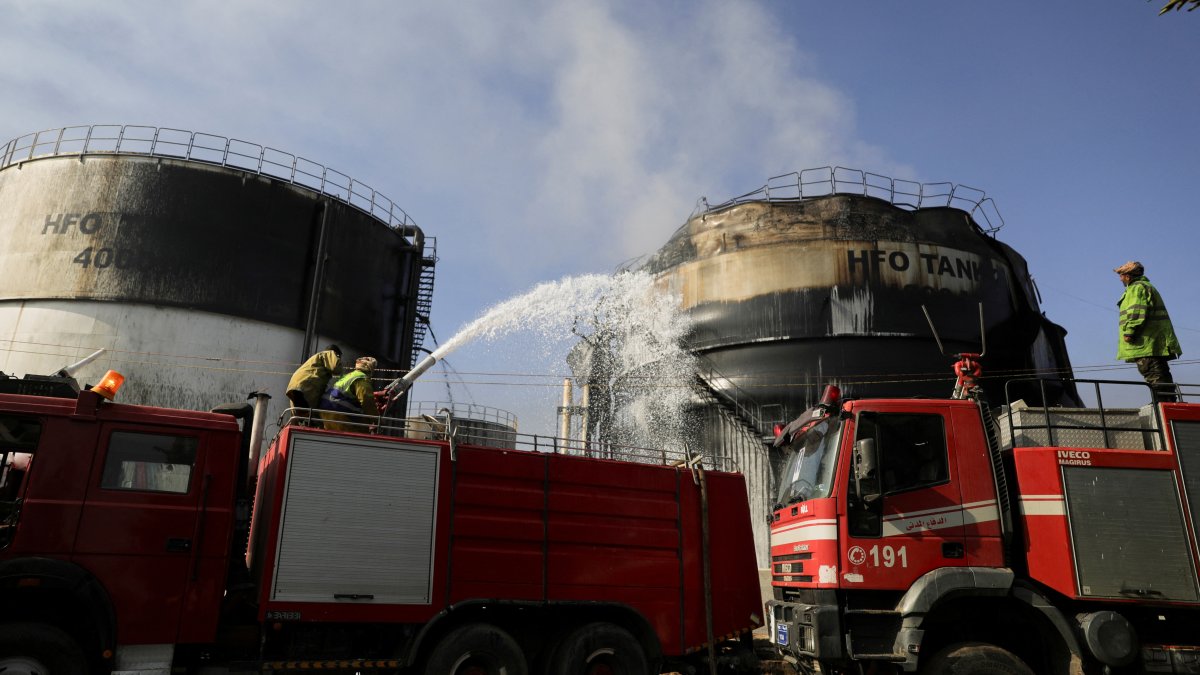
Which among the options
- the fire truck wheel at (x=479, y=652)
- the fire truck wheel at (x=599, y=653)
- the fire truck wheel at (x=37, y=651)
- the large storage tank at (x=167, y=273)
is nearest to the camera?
the fire truck wheel at (x=37, y=651)

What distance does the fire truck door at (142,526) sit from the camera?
6.63 m

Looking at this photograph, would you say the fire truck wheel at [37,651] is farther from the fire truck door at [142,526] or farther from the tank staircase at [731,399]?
the tank staircase at [731,399]

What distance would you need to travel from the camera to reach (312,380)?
364 inches

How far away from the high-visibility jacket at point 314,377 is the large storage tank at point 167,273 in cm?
1469

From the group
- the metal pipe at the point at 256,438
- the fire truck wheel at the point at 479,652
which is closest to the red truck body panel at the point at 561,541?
the metal pipe at the point at 256,438

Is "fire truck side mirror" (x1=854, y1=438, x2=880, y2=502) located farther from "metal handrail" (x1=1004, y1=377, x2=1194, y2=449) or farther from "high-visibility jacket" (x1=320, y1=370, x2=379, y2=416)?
"high-visibility jacket" (x1=320, y1=370, x2=379, y2=416)

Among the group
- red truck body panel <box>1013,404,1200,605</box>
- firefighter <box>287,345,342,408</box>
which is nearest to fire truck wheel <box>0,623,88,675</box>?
firefighter <box>287,345,342,408</box>

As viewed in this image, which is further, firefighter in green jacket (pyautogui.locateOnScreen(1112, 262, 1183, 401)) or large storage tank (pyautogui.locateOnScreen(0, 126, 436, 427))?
large storage tank (pyautogui.locateOnScreen(0, 126, 436, 427))

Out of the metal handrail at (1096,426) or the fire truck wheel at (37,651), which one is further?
the metal handrail at (1096,426)

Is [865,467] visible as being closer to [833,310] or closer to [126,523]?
[126,523]

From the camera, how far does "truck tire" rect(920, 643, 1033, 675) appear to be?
25.2 feet

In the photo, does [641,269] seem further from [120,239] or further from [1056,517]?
[1056,517]

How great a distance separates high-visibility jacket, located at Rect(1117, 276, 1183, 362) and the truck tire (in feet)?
14.9

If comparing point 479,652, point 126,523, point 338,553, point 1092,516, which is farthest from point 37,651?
point 1092,516
